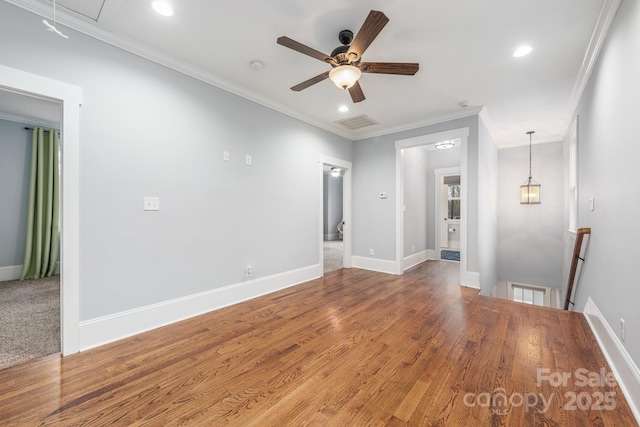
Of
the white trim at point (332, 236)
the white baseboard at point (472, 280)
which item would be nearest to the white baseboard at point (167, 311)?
the white baseboard at point (472, 280)

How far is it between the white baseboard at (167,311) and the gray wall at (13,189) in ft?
12.4

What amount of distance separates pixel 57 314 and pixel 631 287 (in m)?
5.17

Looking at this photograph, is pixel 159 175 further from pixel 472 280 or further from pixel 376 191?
pixel 472 280

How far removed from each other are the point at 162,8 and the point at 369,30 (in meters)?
1.67

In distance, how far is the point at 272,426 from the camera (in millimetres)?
1425

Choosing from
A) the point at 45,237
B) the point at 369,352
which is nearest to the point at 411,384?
the point at 369,352

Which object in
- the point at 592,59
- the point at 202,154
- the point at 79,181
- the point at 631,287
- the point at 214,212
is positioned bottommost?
the point at 631,287

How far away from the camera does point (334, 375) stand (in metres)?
1.88

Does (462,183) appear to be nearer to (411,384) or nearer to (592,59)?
(592,59)

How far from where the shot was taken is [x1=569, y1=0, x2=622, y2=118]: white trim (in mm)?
2031

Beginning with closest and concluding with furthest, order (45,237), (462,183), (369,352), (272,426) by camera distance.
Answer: (272,426) → (369,352) → (462,183) → (45,237)

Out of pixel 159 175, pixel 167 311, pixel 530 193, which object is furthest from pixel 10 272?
pixel 530 193

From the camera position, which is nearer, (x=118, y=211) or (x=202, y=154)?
(x=118, y=211)

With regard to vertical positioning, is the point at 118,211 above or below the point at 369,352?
above
